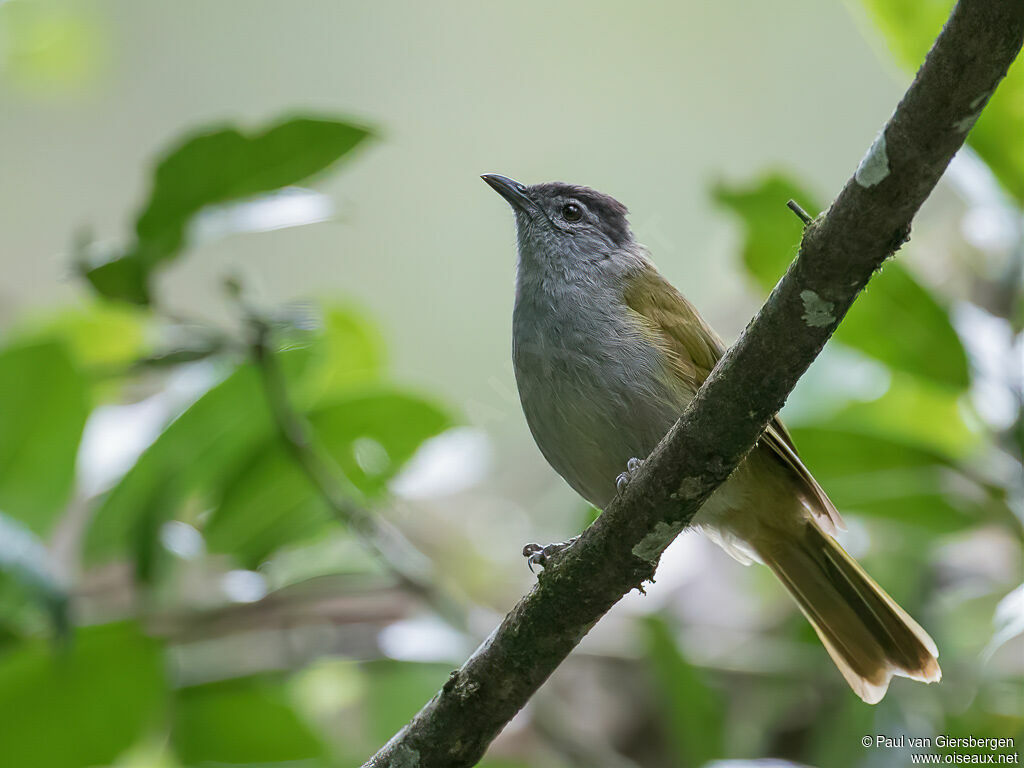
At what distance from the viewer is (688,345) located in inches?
118

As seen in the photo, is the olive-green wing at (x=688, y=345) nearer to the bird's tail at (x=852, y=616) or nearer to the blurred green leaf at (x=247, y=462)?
the bird's tail at (x=852, y=616)

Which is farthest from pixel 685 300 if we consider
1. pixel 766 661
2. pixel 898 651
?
pixel 766 661

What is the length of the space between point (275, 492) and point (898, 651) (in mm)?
2073

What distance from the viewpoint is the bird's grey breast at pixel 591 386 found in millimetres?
2809

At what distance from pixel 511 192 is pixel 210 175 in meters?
1.21

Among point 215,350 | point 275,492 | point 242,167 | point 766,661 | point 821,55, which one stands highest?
point 821,55

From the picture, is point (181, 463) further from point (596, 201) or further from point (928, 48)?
point (928, 48)

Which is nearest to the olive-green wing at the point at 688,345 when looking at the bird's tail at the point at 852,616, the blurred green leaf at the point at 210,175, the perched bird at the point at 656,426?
the perched bird at the point at 656,426

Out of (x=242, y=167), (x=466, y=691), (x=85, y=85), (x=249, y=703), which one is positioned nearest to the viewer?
(x=466, y=691)

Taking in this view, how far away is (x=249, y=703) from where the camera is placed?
355cm

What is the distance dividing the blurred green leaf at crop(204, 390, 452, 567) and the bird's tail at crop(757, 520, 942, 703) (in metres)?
1.22

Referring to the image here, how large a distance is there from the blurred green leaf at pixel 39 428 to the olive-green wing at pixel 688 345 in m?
1.76

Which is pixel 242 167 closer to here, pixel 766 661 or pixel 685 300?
pixel 685 300

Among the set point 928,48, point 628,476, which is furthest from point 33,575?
point 928,48
